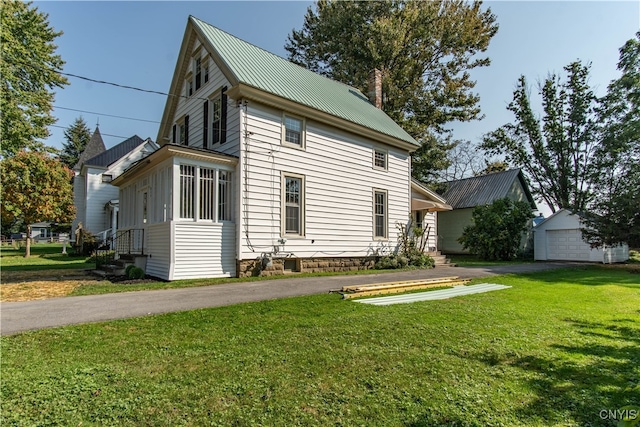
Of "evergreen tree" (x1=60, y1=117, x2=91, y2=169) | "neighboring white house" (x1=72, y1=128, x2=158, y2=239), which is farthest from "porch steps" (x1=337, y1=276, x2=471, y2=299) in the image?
"evergreen tree" (x1=60, y1=117, x2=91, y2=169)

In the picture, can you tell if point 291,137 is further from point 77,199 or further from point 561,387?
point 77,199

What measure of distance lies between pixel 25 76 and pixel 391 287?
1125 inches

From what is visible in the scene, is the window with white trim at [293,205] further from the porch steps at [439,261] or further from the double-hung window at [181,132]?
the porch steps at [439,261]

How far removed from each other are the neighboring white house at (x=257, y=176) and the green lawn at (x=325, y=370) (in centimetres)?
546

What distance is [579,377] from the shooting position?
10.8 feet

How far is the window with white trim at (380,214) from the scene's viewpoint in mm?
15602

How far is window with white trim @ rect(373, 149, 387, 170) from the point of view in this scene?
618 inches

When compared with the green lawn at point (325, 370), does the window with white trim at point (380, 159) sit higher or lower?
higher

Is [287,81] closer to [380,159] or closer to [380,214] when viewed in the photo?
[380,159]

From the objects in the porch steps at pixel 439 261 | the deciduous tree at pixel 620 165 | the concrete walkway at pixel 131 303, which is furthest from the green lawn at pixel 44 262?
the deciduous tree at pixel 620 165

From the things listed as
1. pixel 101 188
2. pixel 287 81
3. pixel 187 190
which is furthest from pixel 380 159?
pixel 101 188

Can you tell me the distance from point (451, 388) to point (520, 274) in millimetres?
11426

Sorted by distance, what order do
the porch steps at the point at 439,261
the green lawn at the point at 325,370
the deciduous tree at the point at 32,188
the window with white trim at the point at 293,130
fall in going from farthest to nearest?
the deciduous tree at the point at 32,188
the porch steps at the point at 439,261
the window with white trim at the point at 293,130
the green lawn at the point at 325,370

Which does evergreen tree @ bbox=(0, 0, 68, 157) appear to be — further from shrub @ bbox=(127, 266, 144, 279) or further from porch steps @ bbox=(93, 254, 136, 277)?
shrub @ bbox=(127, 266, 144, 279)
